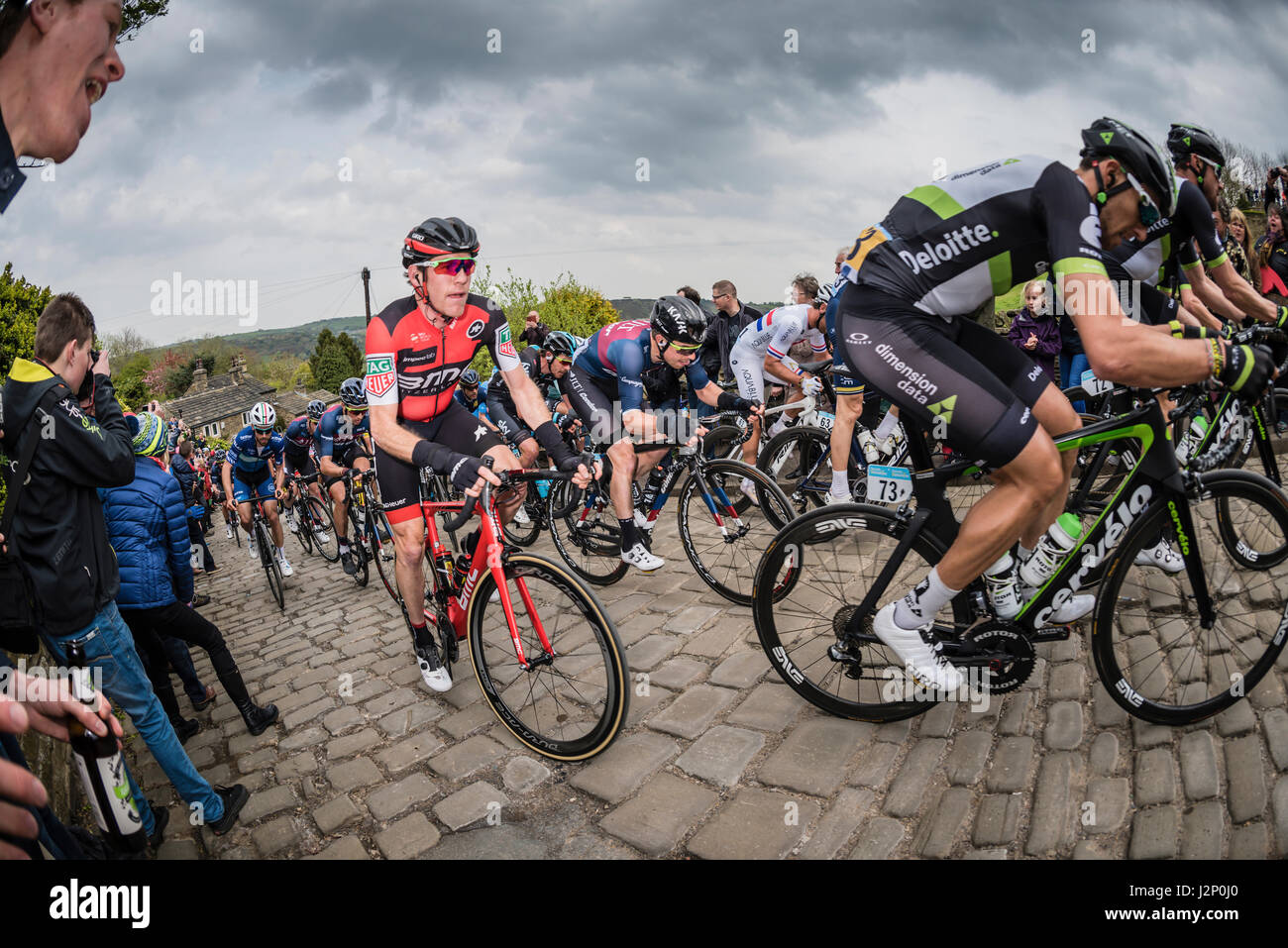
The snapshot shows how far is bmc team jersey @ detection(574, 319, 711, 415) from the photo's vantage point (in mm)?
5285

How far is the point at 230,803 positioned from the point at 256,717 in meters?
1.02

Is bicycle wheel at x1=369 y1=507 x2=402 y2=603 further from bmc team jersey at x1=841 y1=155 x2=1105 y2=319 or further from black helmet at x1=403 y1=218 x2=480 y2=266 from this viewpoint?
bmc team jersey at x1=841 y1=155 x2=1105 y2=319

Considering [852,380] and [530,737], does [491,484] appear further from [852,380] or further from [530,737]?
[852,380]

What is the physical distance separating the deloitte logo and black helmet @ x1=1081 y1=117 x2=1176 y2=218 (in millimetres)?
463

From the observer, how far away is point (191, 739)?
14.3 feet

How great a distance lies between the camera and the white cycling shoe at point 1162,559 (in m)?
2.89

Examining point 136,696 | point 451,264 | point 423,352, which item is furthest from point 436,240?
point 136,696

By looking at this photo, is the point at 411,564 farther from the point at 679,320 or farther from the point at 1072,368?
the point at 1072,368

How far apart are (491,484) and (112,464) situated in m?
1.62

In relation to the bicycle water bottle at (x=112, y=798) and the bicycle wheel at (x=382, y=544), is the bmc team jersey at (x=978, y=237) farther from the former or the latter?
the bicycle wheel at (x=382, y=544)

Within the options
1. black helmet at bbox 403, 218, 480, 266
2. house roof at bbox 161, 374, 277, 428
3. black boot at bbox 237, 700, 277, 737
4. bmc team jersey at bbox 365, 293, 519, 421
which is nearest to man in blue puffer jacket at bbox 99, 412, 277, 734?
black boot at bbox 237, 700, 277, 737

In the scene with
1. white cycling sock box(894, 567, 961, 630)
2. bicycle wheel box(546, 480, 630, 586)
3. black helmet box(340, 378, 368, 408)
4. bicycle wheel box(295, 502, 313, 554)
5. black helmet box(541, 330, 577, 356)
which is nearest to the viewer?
white cycling sock box(894, 567, 961, 630)
